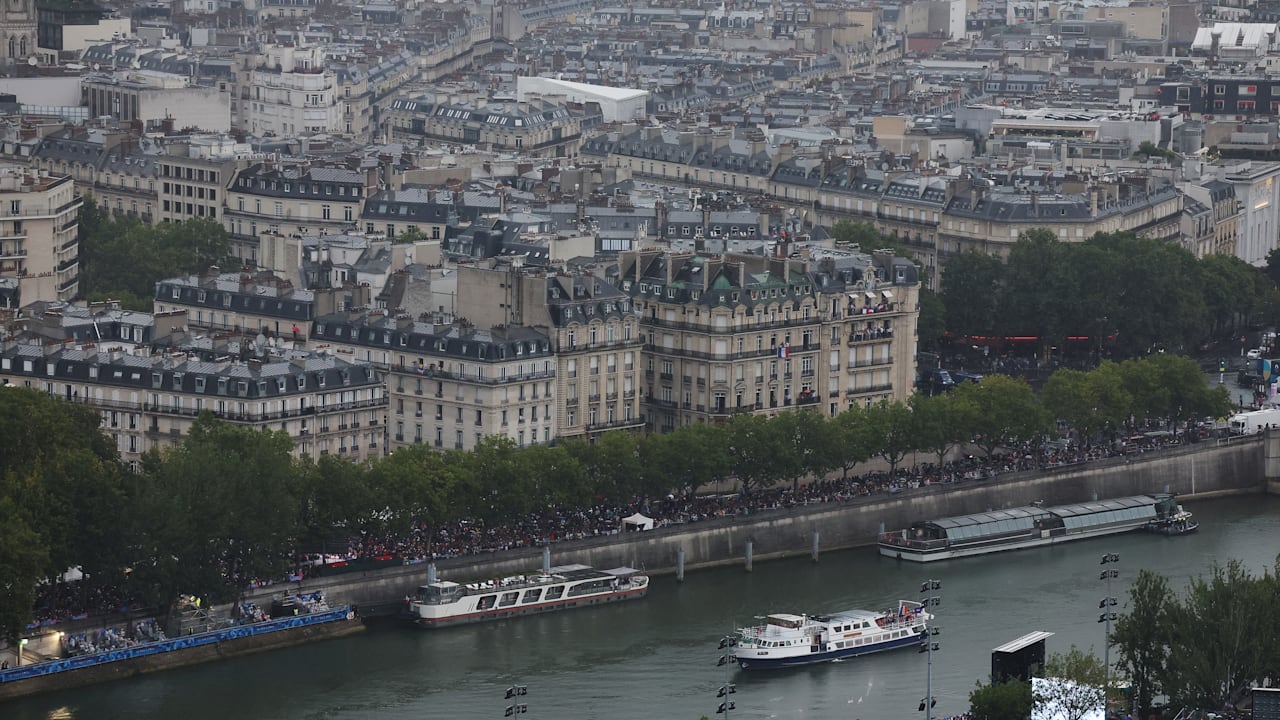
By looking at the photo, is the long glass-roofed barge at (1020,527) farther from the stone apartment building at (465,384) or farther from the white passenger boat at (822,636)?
the stone apartment building at (465,384)

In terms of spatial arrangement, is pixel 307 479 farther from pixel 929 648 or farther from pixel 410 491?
pixel 929 648

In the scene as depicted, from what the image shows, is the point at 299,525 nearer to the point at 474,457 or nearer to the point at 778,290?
the point at 474,457

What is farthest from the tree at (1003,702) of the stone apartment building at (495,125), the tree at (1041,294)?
the stone apartment building at (495,125)

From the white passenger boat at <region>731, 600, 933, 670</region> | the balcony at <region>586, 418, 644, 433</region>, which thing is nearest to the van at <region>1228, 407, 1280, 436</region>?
the balcony at <region>586, 418, 644, 433</region>

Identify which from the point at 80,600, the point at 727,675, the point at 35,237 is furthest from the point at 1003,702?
the point at 35,237

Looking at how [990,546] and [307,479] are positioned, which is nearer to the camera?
[307,479]

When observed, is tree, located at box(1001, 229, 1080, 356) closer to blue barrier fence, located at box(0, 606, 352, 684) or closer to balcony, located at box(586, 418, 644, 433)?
balcony, located at box(586, 418, 644, 433)

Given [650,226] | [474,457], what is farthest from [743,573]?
[650,226]
